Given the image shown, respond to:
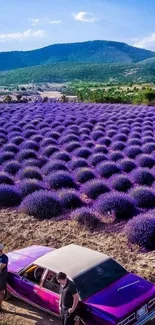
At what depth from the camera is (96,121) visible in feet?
102

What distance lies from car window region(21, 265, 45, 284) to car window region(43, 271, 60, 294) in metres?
0.18

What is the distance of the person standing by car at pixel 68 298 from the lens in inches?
236

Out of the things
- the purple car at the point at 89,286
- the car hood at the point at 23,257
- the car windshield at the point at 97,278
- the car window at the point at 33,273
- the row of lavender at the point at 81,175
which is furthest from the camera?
the row of lavender at the point at 81,175

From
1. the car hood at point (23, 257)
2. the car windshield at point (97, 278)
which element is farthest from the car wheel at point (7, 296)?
the car windshield at point (97, 278)

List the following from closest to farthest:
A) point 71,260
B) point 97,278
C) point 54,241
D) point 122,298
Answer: point 122,298 → point 97,278 → point 71,260 → point 54,241

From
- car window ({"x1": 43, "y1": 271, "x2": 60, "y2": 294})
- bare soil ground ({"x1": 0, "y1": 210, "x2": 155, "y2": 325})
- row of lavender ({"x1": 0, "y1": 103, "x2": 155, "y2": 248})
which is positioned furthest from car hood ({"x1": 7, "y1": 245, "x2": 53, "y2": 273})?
row of lavender ({"x1": 0, "y1": 103, "x2": 155, "y2": 248})

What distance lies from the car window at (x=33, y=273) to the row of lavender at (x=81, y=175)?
2927mm

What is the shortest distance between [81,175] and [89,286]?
8484 mm

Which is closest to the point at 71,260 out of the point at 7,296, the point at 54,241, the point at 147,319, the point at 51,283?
the point at 51,283

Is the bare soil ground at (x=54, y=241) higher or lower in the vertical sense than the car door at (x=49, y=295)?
lower

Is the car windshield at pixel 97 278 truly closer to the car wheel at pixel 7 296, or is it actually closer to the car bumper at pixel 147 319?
the car bumper at pixel 147 319

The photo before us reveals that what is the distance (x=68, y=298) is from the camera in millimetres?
5992

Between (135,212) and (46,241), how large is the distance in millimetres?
2793

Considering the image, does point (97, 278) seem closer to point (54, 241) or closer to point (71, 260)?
point (71, 260)
